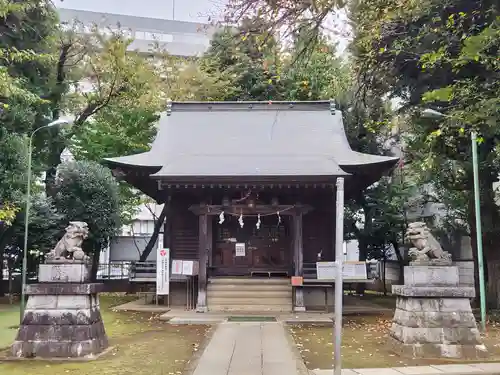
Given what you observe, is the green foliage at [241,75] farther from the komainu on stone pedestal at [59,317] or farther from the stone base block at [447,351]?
the stone base block at [447,351]

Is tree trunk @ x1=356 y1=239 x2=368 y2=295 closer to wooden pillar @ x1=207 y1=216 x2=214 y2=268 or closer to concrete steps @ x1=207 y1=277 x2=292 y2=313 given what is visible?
concrete steps @ x1=207 y1=277 x2=292 y2=313

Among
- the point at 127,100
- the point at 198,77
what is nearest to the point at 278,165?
the point at 127,100

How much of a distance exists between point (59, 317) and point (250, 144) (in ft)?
34.5

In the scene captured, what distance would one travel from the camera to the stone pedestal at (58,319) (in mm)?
7961

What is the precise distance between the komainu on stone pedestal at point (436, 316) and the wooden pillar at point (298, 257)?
604 cm

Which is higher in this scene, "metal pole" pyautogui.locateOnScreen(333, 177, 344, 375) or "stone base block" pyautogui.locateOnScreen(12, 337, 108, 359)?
"metal pole" pyautogui.locateOnScreen(333, 177, 344, 375)

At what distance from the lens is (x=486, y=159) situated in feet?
47.0

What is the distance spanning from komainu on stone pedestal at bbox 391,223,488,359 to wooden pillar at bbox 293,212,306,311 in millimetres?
6035

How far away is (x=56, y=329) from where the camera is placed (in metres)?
8.04

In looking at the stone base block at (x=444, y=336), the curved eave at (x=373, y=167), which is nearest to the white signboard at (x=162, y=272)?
the curved eave at (x=373, y=167)

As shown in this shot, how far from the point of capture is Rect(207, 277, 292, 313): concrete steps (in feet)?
47.3

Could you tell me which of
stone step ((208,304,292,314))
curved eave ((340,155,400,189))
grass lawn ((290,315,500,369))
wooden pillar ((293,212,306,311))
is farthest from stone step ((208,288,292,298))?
curved eave ((340,155,400,189))

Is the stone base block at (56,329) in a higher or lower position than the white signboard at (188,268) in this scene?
lower

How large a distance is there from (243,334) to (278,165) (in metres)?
6.29
